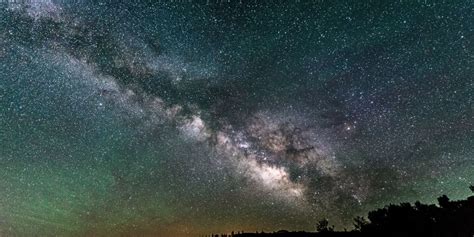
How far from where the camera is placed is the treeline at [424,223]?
28.0 metres

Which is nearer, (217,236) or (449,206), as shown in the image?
(449,206)

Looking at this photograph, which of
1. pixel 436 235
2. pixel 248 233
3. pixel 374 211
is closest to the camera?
pixel 436 235

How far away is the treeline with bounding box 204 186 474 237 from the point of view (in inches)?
1102

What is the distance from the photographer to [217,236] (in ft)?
101

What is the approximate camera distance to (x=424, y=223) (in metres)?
28.4

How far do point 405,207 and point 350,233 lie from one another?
538 centimetres

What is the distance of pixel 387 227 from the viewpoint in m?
29.6

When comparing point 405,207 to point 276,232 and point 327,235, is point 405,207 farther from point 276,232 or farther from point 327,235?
point 276,232

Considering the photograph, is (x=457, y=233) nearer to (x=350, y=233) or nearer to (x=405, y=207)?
(x=405, y=207)

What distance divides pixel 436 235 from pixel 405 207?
3.12 meters

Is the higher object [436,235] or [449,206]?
[449,206]

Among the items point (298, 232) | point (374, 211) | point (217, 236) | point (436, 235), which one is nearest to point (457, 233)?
point (436, 235)

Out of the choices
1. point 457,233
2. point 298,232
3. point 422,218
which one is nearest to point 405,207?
point 422,218

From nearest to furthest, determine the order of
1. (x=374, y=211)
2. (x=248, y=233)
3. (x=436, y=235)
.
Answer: (x=436, y=235) → (x=248, y=233) → (x=374, y=211)
